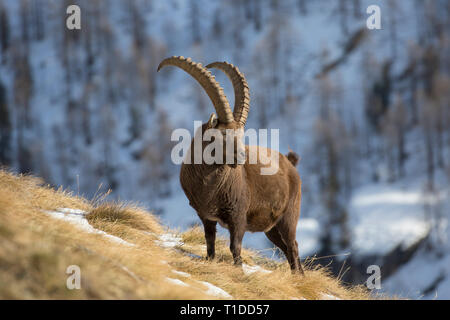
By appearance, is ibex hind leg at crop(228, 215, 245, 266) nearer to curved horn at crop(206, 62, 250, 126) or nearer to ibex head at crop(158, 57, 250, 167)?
ibex head at crop(158, 57, 250, 167)

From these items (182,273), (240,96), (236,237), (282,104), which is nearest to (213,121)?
(240,96)

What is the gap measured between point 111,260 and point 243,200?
2.44 m

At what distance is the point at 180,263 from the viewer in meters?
5.49

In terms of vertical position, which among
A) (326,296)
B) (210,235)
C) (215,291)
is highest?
(210,235)

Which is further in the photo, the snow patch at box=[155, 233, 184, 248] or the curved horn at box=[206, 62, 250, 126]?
the snow patch at box=[155, 233, 184, 248]

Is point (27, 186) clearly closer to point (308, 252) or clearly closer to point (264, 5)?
point (308, 252)

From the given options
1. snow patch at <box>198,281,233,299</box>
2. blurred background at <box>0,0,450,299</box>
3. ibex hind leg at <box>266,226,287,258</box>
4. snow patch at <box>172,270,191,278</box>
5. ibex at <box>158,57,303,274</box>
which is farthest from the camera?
blurred background at <box>0,0,450,299</box>

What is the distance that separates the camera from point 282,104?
59125 mm

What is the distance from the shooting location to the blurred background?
123 ft

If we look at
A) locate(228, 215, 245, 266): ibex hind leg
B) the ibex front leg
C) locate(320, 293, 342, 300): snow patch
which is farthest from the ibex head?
locate(320, 293, 342, 300): snow patch

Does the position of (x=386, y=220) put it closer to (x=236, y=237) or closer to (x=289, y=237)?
(x=289, y=237)

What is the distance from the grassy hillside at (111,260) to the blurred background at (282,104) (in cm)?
2509

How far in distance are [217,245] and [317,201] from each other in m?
36.7

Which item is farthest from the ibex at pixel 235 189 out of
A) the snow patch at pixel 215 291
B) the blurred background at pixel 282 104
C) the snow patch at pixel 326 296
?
the blurred background at pixel 282 104
